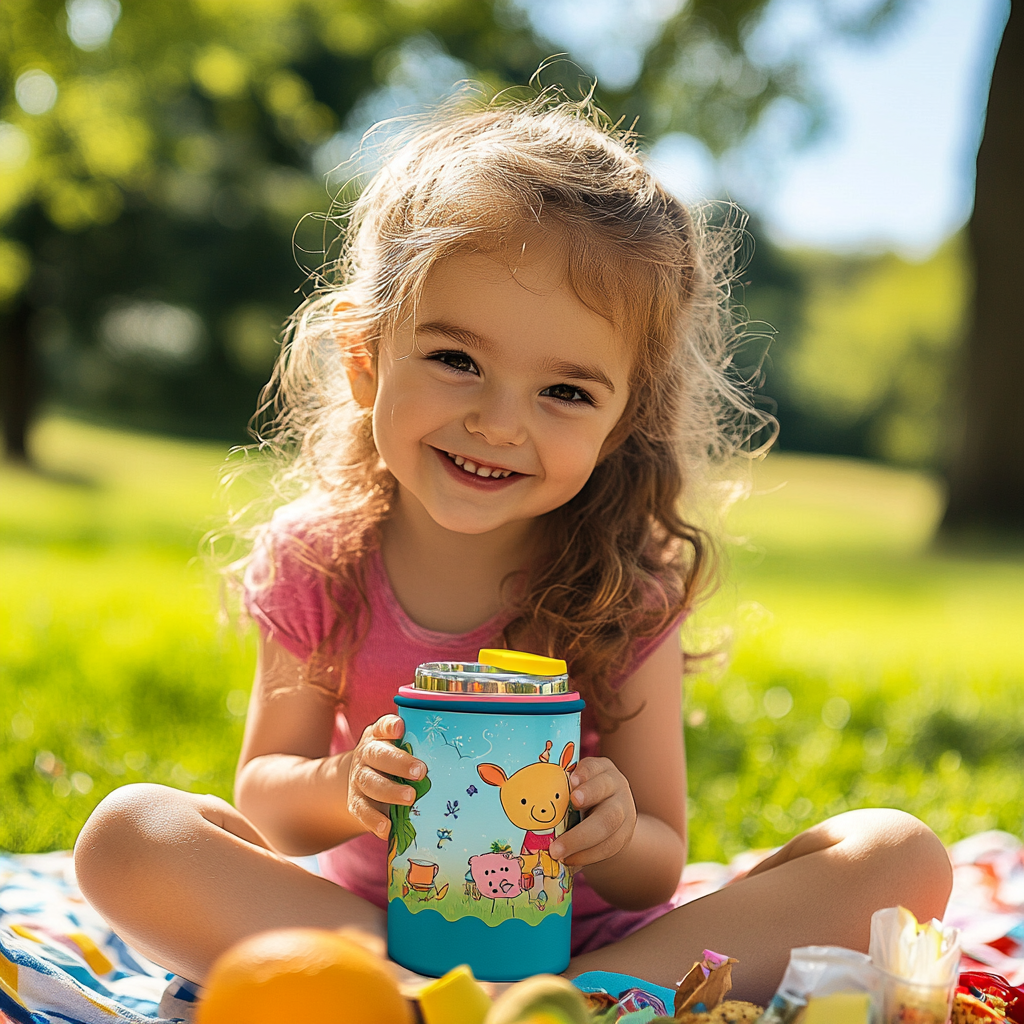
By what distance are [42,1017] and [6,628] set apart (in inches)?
123

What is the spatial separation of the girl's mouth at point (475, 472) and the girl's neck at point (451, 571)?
0.23 m

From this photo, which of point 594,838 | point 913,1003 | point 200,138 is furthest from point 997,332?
point 200,138

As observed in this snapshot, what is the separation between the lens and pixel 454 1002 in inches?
39.2

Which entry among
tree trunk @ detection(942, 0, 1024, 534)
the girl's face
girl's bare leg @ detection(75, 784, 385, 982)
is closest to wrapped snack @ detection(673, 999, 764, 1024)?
girl's bare leg @ detection(75, 784, 385, 982)

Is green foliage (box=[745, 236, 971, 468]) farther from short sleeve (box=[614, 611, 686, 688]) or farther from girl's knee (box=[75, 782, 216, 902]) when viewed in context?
girl's knee (box=[75, 782, 216, 902])

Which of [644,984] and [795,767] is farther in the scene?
[795,767]

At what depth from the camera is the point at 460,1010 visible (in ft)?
3.26

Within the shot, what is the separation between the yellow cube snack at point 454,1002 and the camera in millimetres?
995

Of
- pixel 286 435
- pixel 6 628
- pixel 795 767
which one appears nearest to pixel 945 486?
pixel 795 767

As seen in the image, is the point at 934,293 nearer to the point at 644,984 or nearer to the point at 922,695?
the point at 922,695

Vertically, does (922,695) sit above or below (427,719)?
below

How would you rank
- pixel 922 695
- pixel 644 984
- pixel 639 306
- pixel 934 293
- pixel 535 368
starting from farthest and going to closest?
pixel 934 293 → pixel 922 695 → pixel 639 306 → pixel 535 368 → pixel 644 984

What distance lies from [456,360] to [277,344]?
6.34 meters

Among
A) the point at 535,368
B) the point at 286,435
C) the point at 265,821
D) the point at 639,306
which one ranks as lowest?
Answer: the point at 265,821
